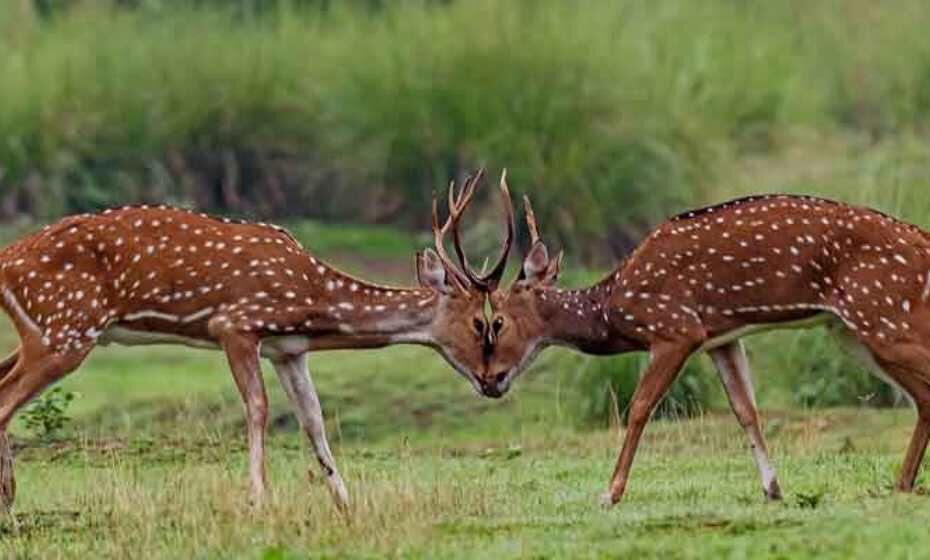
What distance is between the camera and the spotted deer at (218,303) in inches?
559

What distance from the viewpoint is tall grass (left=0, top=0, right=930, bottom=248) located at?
28141mm

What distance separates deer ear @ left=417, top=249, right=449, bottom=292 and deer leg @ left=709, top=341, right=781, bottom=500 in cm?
149

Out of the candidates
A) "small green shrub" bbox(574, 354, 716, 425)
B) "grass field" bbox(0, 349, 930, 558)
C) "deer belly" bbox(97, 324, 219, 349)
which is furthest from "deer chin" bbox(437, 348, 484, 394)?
"small green shrub" bbox(574, 354, 716, 425)

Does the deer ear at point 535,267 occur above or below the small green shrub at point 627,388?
above

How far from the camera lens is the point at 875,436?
1773cm

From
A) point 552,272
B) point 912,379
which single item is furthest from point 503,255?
point 912,379

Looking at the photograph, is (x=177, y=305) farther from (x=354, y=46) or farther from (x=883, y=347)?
(x=354, y=46)

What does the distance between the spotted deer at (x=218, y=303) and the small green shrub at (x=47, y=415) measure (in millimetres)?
3113

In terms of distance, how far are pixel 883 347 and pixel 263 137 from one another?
18.3 metres

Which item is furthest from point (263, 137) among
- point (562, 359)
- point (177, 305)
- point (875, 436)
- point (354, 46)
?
point (177, 305)

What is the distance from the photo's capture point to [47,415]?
1783cm

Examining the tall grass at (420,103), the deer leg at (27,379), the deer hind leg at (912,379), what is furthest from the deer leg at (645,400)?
the tall grass at (420,103)

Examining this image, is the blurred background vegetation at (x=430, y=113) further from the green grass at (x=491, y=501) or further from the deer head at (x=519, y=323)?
the deer head at (x=519, y=323)

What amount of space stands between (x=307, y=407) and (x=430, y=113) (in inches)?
590
